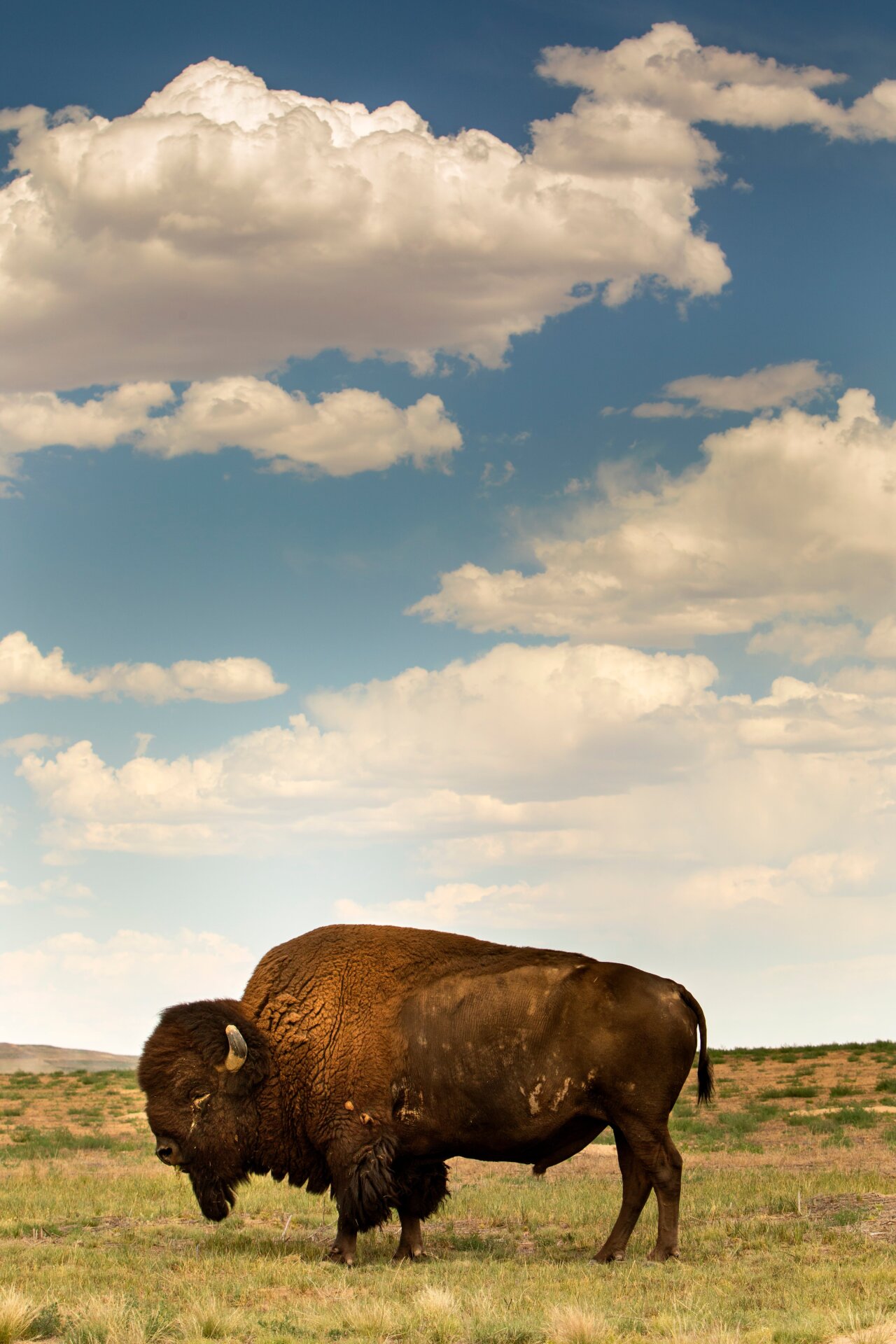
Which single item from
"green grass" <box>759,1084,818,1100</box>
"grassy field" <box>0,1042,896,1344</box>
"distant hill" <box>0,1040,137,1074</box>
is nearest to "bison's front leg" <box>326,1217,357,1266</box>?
"grassy field" <box>0,1042,896,1344</box>

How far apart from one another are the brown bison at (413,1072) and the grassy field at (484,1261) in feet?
2.53

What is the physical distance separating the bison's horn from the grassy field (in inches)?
67.4

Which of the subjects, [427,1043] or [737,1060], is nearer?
[427,1043]

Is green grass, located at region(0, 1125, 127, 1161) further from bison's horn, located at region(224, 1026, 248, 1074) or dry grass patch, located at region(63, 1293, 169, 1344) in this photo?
dry grass patch, located at region(63, 1293, 169, 1344)

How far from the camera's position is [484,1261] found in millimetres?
12344

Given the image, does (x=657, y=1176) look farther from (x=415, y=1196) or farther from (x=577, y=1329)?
(x=577, y=1329)

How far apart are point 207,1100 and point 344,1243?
6.24ft

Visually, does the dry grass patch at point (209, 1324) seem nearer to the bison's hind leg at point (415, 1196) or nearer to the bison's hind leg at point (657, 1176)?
the bison's hind leg at point (415, 1196)

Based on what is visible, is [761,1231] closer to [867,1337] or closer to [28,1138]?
[867,1337]

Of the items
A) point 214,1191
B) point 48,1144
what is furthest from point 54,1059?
point 214,1191

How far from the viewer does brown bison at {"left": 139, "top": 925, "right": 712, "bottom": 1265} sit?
12.2 metres

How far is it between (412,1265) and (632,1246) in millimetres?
2350

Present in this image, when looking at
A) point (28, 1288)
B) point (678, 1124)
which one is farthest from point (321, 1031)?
point (678, 1124)

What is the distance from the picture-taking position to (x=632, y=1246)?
12961 millimetres
